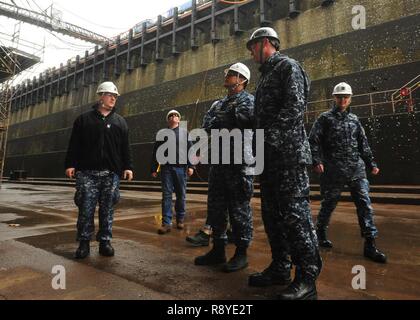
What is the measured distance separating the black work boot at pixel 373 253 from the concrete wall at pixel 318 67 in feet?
25.4

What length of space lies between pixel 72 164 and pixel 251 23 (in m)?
14.7

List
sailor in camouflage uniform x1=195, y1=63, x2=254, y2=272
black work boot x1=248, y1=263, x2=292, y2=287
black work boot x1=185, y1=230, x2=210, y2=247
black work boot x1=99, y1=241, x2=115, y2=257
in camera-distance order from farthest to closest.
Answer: black work boot x1=185, y1=230, x2=210, y2=247
black work boot x1=99, y1=241, x2=115, y2=257
sailor in camouflage uniform x1=195, y1=63, x2=254, y2=272
black work boot x1=248, y1=263, x2=292, y2=287

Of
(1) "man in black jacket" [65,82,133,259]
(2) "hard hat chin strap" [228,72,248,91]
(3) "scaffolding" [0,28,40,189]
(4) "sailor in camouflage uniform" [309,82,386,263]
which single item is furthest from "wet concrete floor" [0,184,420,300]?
(3) "scaffolding" [0,28,40,189]

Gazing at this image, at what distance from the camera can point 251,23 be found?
1561 cm

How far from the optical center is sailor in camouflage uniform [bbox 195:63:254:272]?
265cm

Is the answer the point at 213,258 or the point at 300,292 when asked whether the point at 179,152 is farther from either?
the point at 300,292

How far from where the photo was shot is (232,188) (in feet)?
8.86

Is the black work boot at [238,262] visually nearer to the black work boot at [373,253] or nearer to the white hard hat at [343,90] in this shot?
the black work boot at [373,253]

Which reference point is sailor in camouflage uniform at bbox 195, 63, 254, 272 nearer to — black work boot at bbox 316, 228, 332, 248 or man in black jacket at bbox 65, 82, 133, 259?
man in black jacket at bbox 65, 82, 133, 259

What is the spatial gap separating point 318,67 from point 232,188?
11739 mm

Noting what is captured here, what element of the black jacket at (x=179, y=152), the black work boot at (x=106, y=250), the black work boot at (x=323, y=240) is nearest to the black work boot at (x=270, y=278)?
the black work boot at (x=323, y=240)

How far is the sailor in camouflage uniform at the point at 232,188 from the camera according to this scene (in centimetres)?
265
